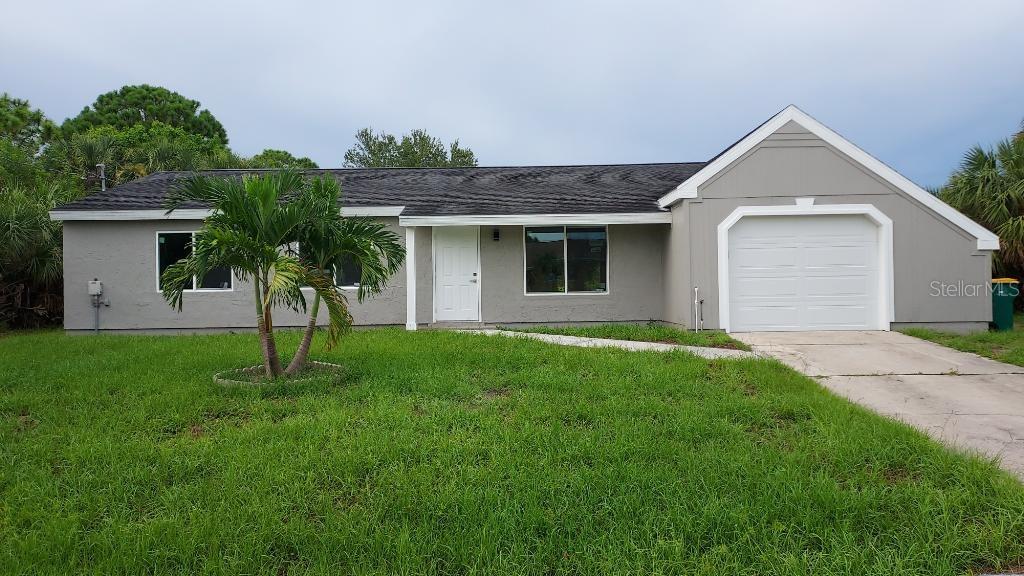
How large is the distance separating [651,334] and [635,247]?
2668 millimetres

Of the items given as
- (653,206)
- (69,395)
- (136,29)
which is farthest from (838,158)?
(136,29)

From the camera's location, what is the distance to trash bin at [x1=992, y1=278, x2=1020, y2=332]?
10391mm

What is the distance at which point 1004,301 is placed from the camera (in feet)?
34.1

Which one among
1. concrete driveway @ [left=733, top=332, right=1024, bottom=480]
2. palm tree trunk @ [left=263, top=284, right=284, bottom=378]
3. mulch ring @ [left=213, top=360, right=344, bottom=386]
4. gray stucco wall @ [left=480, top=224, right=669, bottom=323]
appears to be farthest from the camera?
gray stucco wall @ [left=480, top=224, right=669, bottom=323]

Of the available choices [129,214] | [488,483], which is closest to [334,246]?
[488,483]

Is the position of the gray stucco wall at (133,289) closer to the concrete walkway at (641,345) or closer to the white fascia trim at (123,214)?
the white fascia trim at (123,214)

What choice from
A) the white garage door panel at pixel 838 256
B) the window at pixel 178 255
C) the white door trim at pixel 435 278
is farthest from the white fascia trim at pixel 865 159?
the window at pixel 178 255

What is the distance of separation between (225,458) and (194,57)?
25715mm

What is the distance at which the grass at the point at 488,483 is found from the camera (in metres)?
2.82

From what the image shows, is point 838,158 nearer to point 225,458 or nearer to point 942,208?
point 942,208

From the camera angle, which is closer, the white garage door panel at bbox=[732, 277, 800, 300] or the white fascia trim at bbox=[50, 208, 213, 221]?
the white garage door panel at bbox=[732, 277, 800, 300]

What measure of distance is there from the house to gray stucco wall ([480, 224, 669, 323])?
3cm

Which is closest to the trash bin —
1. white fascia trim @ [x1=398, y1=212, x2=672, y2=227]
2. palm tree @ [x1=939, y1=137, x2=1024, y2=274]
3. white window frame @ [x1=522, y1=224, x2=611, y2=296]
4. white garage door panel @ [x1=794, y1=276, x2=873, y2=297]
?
palm tree @ [x1=939, y1=137, x2=1024, y2=274]

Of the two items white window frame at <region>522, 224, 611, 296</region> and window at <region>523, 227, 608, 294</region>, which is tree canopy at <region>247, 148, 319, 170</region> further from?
white window frame at <region>522, 224, 611, 296</region>
